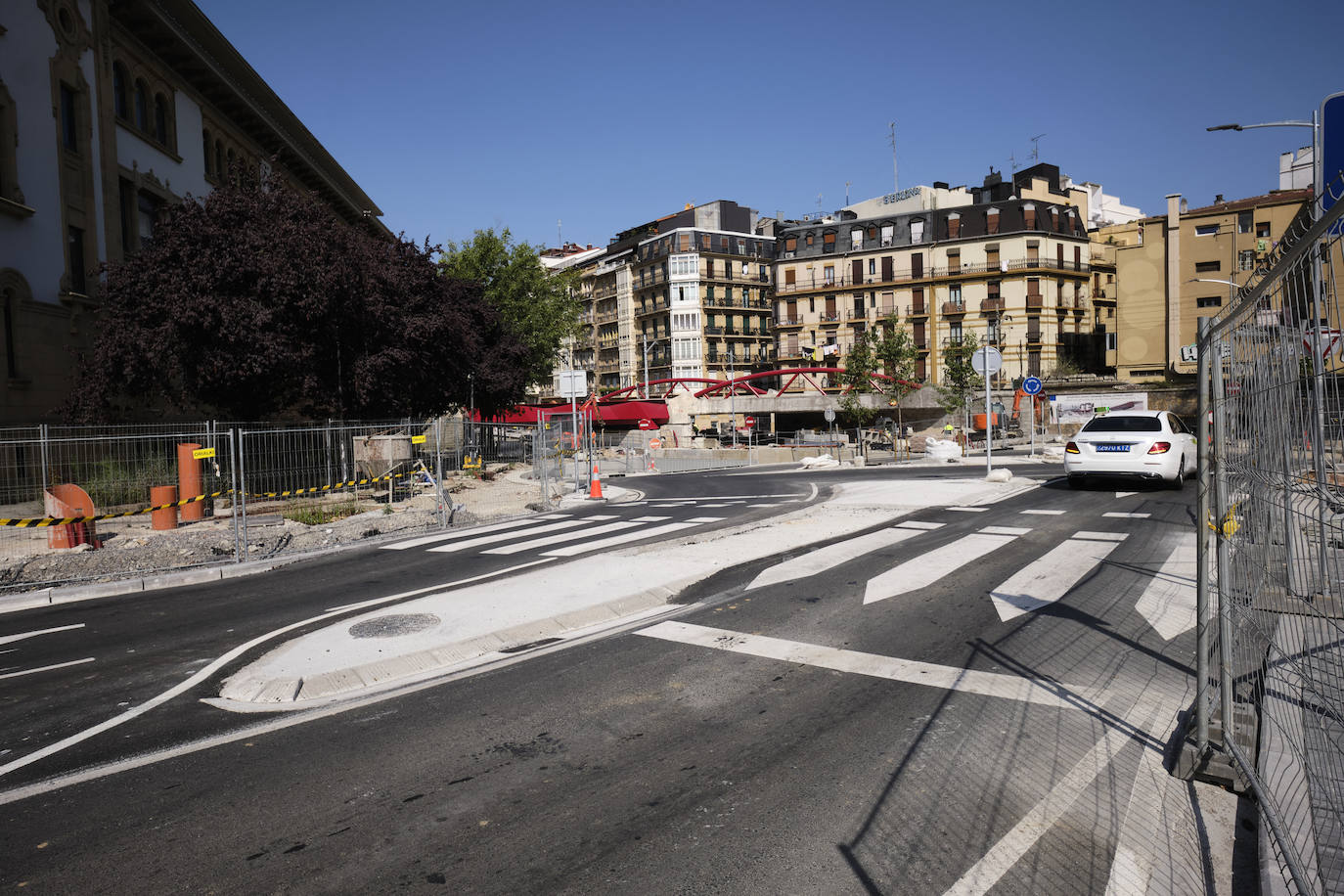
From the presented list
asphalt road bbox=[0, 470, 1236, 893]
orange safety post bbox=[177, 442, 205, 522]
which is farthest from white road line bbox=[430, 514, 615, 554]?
orange safety post bbox=[177, 442, 205, 522]

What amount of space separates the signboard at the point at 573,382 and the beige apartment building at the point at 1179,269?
48101mm

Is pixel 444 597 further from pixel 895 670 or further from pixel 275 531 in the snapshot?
pixel 275 531

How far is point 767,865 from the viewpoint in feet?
10.4

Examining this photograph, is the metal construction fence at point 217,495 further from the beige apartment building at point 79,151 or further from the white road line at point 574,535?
the beige apartment building at point 79,151

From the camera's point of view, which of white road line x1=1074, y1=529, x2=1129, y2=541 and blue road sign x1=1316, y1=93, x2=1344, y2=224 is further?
Answer: white road line x1=1074, y1=529, x2=1129, y2=541

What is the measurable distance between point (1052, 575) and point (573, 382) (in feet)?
42.3

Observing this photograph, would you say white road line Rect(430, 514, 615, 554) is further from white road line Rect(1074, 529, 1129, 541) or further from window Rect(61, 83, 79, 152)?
window Rect(61, 83, 79, 152)

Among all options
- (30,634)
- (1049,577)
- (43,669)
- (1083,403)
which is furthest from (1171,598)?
(1083,403)

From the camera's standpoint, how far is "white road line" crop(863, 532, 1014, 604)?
7.72 metres

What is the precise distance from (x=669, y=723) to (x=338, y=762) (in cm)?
186

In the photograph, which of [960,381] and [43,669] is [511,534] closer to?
[43,669]

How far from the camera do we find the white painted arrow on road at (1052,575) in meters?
7.03

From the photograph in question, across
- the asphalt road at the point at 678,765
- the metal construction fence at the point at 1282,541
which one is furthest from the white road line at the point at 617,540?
the metal construction fence at the point at 1282,541

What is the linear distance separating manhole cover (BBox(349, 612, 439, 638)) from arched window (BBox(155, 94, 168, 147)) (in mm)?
25583
